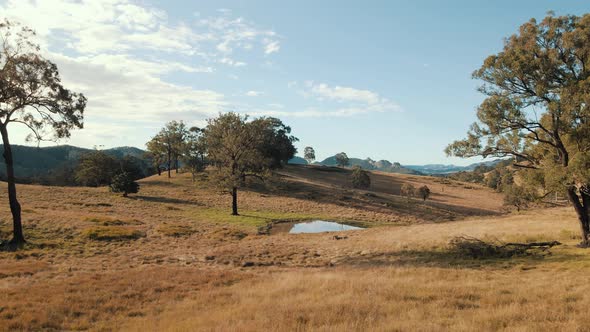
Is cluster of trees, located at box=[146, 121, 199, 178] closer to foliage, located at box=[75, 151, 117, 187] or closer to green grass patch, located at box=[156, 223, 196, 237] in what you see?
foliage, located at box=[75, 151, 117, 187]

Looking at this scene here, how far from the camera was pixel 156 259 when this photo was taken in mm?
24047

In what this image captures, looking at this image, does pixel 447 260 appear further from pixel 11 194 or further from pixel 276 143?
pixel 276 143

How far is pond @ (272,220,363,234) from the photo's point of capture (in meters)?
40.9

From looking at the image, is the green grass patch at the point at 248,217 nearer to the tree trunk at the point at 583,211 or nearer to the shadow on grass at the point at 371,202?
the shadow on grass at the point at 371,202

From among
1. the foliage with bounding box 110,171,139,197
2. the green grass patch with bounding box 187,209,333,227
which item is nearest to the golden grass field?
the green grass patch with bounding box 187,209,333,227

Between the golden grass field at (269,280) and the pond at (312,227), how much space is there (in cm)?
371

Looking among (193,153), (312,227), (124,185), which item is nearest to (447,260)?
(312,227)

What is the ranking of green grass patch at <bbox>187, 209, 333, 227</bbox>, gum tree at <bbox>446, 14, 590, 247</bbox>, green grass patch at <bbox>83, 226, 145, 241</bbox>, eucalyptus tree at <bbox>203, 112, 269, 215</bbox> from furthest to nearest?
eucalyptus tree at <bbox>203, 112, 269, 215</bbox> < green grass patch at <bbox>187, 209, 333, 227</bbox> < green grass patch at <bbox>83, 226, 145, 241</bbox> < gum tree at <bbox>446, 14, 590, 247</bbox>

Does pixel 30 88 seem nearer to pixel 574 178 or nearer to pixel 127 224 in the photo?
pixel 127 224

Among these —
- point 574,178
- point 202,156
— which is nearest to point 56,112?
point 574,178

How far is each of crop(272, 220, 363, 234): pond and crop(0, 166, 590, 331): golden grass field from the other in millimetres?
3710

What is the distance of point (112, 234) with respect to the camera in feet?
102

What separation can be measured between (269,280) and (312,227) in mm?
26384

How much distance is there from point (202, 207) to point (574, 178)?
158ft
